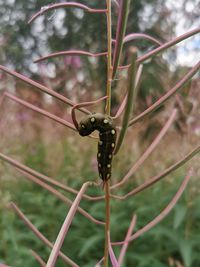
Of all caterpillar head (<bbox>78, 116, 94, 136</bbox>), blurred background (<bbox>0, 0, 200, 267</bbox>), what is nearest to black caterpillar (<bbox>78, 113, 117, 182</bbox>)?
caterpillar head (<bbox>78, 116, 94, 136</bbox>)

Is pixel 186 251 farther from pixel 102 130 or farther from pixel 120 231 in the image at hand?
pixel 102 130

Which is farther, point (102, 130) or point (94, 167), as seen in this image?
point (94, 167)

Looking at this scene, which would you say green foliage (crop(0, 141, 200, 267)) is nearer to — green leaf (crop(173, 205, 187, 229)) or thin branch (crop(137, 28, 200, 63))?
green leaf (crop(173, 205, 187, 229))

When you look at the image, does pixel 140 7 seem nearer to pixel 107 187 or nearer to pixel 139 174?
pixel 139 174

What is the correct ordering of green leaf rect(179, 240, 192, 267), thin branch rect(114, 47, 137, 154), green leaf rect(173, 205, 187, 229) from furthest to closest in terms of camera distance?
green leaf rect(173, 205, 187, 229) → green leaf rect(179, 240, 192, 267) → thin branch rect(114, 47, 137, 154)

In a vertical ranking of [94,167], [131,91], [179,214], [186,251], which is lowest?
[131,91]

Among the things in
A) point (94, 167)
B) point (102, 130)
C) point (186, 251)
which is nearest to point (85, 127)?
point (102, 130)

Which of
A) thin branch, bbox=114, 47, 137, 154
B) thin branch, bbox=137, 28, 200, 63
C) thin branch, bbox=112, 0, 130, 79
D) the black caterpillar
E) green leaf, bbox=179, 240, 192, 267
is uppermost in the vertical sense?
green leaf, bbox=179, 240, 192, 267

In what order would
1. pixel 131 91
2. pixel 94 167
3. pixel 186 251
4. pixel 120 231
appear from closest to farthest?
pixel 131 91 < pixel 186 251 < pixel 120 231 < pixel 94 167

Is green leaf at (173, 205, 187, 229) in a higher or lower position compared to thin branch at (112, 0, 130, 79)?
higher

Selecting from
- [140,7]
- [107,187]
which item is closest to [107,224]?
[107,187]

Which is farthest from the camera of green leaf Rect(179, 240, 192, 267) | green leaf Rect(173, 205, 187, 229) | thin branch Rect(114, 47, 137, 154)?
green leaf Rect(173, 205, 187, 229)
